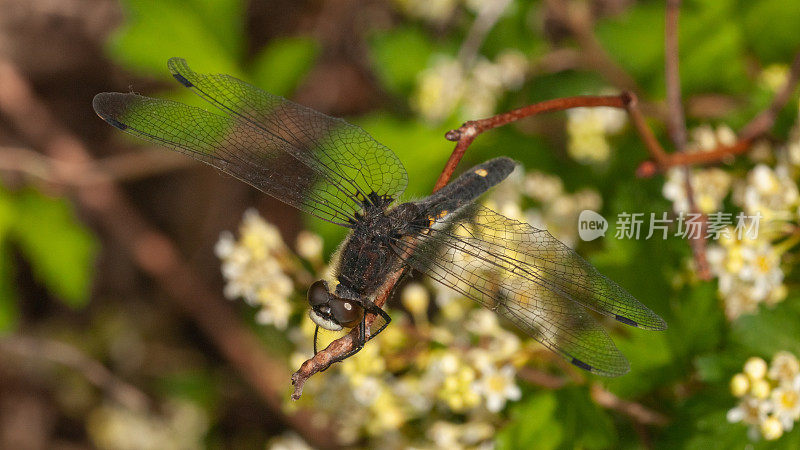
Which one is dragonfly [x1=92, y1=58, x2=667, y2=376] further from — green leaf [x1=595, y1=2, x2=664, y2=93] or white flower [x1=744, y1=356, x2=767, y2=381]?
green leaf [x1=595, y1=2, x2=664, y2=93]

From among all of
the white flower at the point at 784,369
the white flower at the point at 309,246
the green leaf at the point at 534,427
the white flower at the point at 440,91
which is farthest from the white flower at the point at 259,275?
the white flower at the point at 784,369

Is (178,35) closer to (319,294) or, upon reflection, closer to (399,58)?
(399,58)

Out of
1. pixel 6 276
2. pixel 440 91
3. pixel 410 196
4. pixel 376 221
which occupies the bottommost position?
Answer: pixel 376 221

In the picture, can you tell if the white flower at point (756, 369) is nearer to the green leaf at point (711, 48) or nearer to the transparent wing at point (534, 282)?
the transparent wing at point (534, 282)

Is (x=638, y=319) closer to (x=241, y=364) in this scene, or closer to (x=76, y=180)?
(x=241, y=364)

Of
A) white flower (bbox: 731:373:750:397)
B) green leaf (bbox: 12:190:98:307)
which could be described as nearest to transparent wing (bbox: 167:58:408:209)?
white flower (bbox: 731:373:750:397)

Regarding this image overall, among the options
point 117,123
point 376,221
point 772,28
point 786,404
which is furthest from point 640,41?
point 117,123

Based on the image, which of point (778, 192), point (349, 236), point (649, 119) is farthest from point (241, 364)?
point (778, 192)
